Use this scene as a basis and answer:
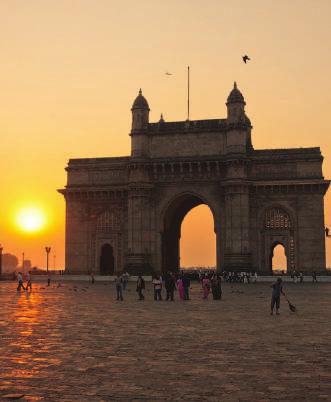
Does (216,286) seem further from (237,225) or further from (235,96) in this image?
(235,96)

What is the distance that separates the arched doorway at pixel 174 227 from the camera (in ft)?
194

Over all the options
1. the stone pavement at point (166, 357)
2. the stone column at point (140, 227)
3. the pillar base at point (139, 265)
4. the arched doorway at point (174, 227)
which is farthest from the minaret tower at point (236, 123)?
the stone pavement at point (166, 357)

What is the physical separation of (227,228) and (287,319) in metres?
36.9

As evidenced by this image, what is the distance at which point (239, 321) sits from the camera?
1831cm

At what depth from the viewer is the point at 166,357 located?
1144cm

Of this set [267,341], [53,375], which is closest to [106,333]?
[267,341]

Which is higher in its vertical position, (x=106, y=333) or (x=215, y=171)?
(x=215, y=171)

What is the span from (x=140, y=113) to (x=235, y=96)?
9.46m

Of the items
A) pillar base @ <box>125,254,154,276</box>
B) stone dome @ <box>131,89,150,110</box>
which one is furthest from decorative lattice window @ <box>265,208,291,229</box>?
stone dome @ <box>131,89,150,110</box>

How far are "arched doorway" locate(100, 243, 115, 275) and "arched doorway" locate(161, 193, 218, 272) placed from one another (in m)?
5.69

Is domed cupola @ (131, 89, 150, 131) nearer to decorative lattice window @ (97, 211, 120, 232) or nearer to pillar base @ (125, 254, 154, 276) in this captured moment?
decorative lattice window @ (97, 211, 120, 232)

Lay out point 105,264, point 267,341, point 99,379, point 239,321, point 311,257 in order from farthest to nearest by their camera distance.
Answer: point 105,264
point 311,257
point 239,321
point 267,341
point 99,379

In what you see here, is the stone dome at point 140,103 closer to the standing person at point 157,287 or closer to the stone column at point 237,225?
the stone column at point 237,225

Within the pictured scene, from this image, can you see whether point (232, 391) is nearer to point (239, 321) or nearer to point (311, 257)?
point (239, 321)
